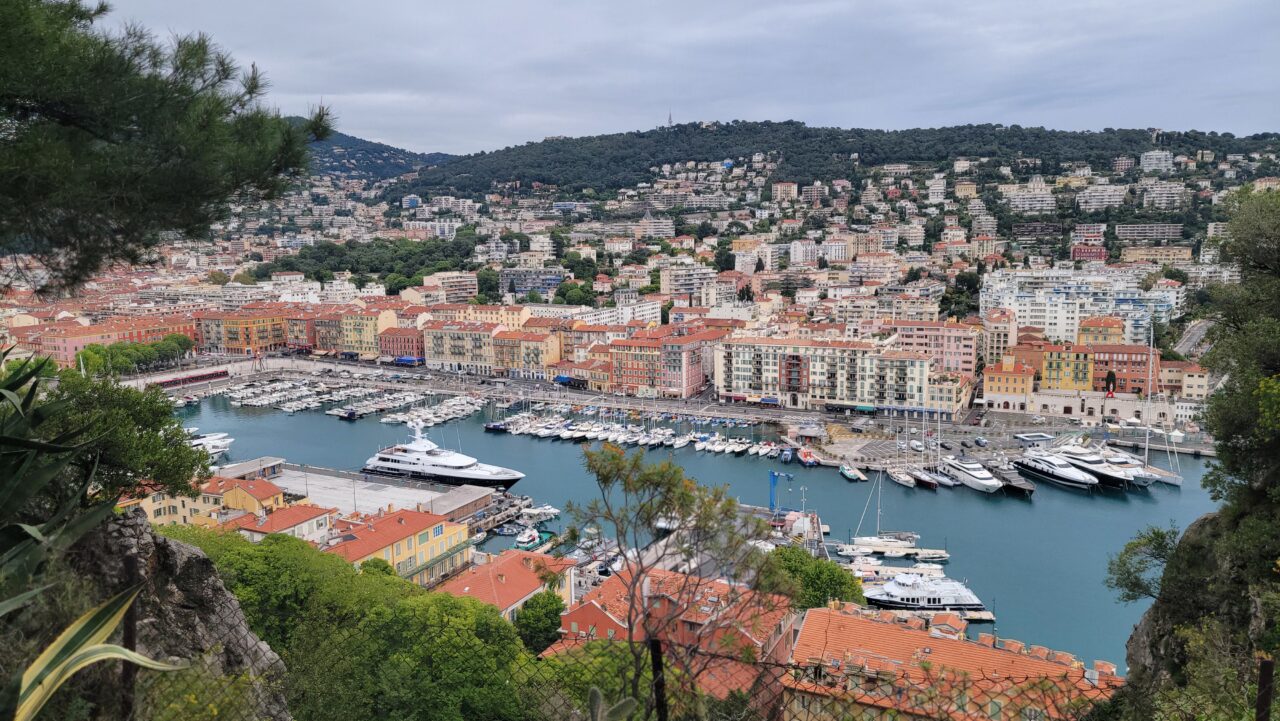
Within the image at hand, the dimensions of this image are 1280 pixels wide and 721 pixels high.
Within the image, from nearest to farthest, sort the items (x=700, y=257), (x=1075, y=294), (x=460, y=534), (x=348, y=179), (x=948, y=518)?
1. (x=460, y=534)
2. (x=948, y=518)
3. (x=1075, y=294)
4. (x=700, y=257)
5. (x=348, y=179)

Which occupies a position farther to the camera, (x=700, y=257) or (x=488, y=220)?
(x=488, y=220)

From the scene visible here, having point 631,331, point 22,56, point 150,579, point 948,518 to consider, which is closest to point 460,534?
point 948,518

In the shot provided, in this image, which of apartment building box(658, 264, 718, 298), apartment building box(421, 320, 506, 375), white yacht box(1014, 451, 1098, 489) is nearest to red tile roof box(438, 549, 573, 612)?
white yacht box(1014, 451, 1098, 489)

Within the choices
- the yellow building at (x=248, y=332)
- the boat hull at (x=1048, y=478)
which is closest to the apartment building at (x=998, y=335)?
the boat hull at (x=1048, y=478)

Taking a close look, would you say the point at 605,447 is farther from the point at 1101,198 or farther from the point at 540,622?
the point at 1101,198

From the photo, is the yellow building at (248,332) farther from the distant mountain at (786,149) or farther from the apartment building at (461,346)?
the distant mountain at (786,149)

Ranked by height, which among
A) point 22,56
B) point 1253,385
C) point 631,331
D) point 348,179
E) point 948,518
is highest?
point 348,179

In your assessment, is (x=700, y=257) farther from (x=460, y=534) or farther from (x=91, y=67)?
(x=91, y=67)

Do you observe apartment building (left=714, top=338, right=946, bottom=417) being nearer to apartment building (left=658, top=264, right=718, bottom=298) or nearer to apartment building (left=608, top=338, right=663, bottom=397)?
apartment building (left=608, top=338, right=663, bottom=397)

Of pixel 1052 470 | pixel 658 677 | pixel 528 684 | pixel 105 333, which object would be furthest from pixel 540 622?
pixel 105 333
